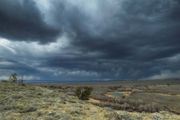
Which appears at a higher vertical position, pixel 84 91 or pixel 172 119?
pixel 84 91

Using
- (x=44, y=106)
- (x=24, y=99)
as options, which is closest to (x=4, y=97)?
(x=24, y=99)

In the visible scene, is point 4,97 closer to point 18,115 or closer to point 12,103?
point 12,103

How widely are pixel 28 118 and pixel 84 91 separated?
27284 mm

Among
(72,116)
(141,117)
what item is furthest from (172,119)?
(72,116)

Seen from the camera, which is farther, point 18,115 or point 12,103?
point 12,103

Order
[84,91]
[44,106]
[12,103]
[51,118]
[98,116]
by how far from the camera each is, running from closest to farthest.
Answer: [51,118] → [98,116] → [44,106] → [12,103] → [84,91]

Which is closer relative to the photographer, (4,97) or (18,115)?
(18,115)

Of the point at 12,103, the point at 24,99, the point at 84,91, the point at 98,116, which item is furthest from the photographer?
the point at 84,91

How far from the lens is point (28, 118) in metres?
23.1

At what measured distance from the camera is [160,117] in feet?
82.3

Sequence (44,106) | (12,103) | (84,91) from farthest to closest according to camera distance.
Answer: (84,91) < (12,103) < (44,106)

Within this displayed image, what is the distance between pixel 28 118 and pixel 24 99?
27.5ft

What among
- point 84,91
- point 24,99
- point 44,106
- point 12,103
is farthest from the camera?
point 84,91

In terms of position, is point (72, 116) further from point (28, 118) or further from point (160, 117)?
point (160, 117)
